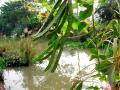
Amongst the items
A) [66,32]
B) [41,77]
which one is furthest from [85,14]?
[41,77]

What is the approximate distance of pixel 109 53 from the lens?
0.91m

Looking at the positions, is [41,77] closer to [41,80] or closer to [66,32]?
[41,80]

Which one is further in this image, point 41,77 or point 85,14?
point 41,77

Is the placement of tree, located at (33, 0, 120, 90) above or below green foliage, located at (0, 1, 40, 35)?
above

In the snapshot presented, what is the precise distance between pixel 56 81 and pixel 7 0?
12778 mm

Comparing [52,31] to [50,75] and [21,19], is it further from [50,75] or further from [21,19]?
[21,19]

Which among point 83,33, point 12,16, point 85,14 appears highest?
point 85,14

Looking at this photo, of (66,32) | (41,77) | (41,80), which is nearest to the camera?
(66,32)

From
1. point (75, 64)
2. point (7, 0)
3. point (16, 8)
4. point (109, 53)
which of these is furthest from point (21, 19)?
point (109, 53)

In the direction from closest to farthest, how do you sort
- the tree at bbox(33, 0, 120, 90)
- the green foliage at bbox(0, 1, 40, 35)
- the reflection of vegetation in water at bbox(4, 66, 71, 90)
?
the tree at bbox(33, 0, 120, 90)
the reflection of vegetation in water at bbox(4, 66, 71, 90)
the green foliage at bbox(0, 1, 40, 35)

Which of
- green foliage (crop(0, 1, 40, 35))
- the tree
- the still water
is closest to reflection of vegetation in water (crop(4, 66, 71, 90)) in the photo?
the still water

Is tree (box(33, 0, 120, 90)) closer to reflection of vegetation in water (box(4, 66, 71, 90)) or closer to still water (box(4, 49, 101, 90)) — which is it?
still water (box(4, 49, 101, 90))

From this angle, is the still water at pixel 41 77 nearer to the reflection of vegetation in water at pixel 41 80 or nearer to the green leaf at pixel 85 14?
the reflection of vegetation in water at pixel 41 80

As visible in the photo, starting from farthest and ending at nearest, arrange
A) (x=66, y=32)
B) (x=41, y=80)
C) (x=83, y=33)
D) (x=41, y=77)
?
(x=41, y=77) → (x=41, y=80) → (x=83, y=33) → (x=66, y=32)
